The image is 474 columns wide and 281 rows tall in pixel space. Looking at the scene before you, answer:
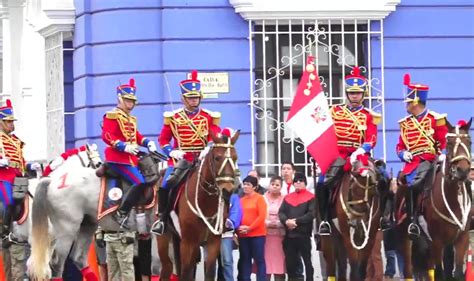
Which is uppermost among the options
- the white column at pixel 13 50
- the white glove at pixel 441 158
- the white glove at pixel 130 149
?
the white column at pixel 13 50

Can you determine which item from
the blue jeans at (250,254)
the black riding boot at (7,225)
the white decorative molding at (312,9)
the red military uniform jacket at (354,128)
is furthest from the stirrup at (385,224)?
the black riding boot at (7,225)

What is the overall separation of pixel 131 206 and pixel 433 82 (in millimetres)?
6116

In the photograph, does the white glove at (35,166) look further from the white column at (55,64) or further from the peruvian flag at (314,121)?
the white column at (55,64)

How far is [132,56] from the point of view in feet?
87.1

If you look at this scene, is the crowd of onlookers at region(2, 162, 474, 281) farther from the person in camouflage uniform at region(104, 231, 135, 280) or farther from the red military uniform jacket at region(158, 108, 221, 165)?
the red military uniform jacket at region(158, 108, 221, 165)

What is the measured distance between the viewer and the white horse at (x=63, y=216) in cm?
2298

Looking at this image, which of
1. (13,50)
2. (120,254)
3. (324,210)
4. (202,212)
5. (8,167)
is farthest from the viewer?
(13,50)

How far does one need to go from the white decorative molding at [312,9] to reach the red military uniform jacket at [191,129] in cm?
446

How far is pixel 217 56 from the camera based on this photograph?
86.9 ft

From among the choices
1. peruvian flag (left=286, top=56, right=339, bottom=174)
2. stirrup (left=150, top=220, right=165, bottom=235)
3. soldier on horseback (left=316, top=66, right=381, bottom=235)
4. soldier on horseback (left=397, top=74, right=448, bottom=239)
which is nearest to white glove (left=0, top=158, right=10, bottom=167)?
stirrup (left=150, top=220, right=165, bottom=235)

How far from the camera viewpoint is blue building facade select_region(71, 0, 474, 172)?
86.8 ft

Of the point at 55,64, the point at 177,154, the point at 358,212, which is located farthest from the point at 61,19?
the point at 358,212

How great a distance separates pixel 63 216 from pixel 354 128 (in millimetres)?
→ 4054

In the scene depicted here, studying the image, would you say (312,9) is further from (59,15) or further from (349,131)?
(349,131)
